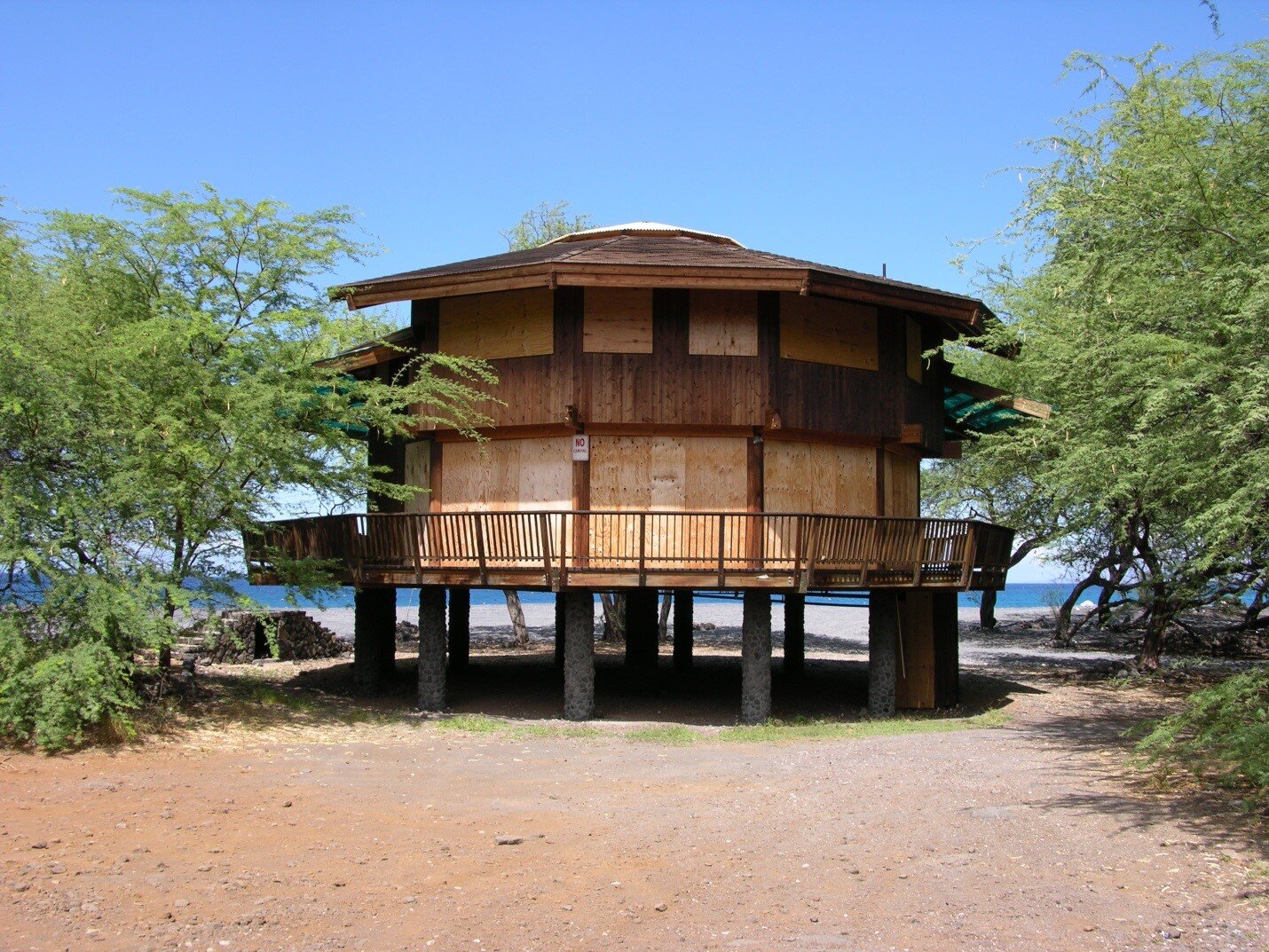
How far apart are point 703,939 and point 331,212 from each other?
14.1 meters

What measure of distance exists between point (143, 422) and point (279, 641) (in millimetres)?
13012

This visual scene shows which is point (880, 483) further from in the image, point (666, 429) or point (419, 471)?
point (419, 471)

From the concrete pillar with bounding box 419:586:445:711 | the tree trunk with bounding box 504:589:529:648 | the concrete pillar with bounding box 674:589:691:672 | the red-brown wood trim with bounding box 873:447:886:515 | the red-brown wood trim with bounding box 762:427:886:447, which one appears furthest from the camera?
the tree trunk with bounding box 504:589:529:648

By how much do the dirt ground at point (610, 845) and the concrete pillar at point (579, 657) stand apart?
144 cm

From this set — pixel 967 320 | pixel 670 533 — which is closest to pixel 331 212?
pixel 670 533

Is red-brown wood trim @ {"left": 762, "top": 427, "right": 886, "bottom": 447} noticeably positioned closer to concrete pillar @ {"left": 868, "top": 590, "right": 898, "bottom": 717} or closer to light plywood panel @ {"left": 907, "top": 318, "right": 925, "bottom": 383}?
light plywood panel @ {"left": 907, "top": 318, "right": 925, "bottom": 383}

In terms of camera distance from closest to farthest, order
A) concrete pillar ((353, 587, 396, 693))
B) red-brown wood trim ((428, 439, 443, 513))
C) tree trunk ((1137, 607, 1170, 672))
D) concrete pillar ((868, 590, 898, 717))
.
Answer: concrete pillar ((868, 590, 898, 717)), red-brown wood trim ((428, 439, 443, 513)), concrete pillar ((353, 587, 396, 693)), tree trunk ((1137, 607, 1170, 672))

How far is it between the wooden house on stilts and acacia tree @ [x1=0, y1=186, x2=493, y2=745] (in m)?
1.49

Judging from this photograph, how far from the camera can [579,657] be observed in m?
19.0

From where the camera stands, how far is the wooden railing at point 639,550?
58.1ft

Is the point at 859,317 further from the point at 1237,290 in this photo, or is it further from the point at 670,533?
the point at 1237,290

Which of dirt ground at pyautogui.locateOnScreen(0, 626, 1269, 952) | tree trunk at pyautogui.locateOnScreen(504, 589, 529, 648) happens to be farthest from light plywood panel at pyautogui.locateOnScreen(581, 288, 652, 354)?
tree trunk at pyautogui.locateOnScreen(504, 589, 529, 648)

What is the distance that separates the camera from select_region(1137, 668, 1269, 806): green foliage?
36.3 ft

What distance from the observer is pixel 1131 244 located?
1333cm
